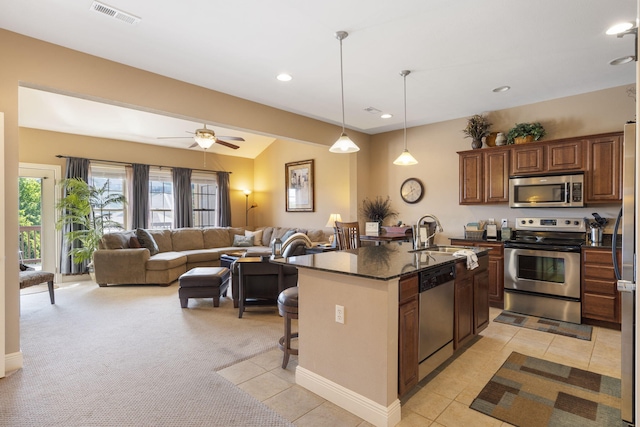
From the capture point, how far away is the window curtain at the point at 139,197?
6.89 meters

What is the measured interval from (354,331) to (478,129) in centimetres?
397

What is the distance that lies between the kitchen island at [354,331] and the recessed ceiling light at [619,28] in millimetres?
2315

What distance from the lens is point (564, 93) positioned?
427 centimetres

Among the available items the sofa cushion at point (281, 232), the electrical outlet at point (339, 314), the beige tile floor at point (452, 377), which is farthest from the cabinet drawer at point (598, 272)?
the sofa cushion at point (281, 232)

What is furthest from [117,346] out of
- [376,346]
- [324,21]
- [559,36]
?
[559,36]

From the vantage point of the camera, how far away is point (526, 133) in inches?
177

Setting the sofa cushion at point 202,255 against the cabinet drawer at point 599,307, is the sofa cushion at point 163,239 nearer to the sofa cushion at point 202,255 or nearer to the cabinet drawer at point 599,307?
the sofa cushion at point 202,255

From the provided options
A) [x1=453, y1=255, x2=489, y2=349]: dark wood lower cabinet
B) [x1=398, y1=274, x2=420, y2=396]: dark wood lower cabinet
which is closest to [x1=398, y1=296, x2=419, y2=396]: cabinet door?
[x1=398, y1=274, x2=420, y2=396]: dark wood lower cabinet

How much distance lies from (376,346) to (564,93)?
425 cm

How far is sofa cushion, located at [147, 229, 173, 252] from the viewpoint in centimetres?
672

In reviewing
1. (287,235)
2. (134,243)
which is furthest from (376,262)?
(134,243)

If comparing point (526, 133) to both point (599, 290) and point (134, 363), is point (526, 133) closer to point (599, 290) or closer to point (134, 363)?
point (599, 290)

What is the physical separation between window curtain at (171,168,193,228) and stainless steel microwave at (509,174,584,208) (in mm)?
6471

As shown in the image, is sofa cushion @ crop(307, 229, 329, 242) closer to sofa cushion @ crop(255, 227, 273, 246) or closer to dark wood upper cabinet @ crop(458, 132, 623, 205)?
sofa cushion @ crop(255, 227, 273, 246)
